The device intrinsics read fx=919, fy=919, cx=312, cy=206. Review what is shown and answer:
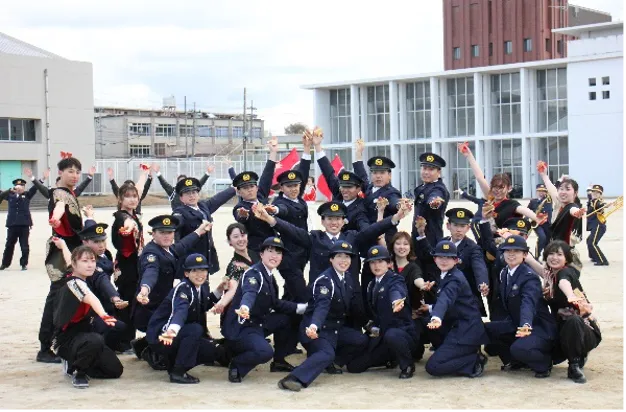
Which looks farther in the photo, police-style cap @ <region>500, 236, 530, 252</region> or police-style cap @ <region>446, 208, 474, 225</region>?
police-style cap @ <region>446, 208, 474, 225</region>

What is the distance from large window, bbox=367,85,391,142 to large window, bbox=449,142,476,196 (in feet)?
16.1

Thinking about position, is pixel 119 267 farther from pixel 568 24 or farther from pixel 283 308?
pixel 568 24

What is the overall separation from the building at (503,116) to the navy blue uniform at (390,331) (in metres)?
45.2

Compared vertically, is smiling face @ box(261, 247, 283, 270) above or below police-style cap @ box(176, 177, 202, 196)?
below

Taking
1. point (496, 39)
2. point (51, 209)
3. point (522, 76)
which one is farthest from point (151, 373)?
point (496, 39)

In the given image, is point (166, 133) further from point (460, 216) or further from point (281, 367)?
point (281, 367)

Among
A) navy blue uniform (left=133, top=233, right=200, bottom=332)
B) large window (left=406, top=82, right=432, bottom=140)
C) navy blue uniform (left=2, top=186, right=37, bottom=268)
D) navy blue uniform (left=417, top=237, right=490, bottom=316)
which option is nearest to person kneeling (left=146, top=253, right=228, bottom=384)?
navy blue uniform (left=133, top=233, right=200, bottom=332)

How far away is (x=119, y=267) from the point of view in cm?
999

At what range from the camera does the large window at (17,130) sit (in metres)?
57.3

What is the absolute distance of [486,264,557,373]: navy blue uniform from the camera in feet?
27.6

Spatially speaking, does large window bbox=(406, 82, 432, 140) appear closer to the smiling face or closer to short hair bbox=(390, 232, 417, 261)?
short hair bbox=(390, 232, 417, 261)

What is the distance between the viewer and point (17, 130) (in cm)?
5803

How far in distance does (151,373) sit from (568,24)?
222 ft

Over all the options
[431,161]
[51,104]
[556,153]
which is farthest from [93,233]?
[51,104]
